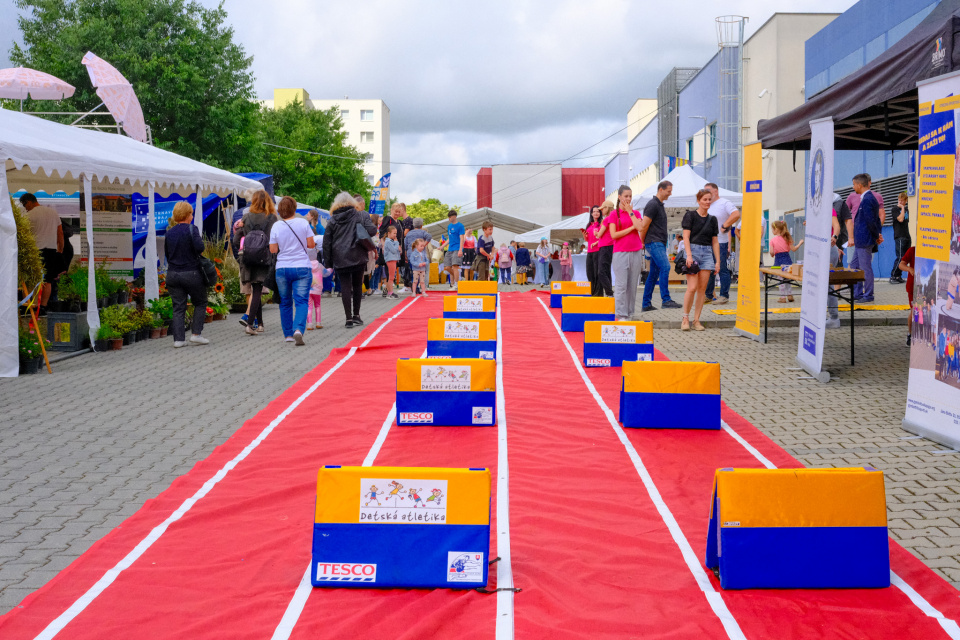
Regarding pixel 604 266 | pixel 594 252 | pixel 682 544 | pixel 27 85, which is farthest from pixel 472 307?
pixel 27 85

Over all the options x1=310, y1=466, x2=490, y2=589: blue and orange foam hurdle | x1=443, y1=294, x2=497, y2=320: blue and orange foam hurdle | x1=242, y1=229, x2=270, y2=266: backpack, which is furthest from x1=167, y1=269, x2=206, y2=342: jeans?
x1=310, y1=466, x2=490, y2=589: blue and orange foam hurdle

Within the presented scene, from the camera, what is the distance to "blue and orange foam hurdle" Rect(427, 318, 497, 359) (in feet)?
30.9

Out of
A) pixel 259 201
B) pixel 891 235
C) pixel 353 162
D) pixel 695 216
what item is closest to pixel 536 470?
pixel 695 216

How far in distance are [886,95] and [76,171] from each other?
927 centimetres

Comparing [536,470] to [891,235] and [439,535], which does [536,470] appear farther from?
[891,235]

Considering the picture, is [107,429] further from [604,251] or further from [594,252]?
[594,252]

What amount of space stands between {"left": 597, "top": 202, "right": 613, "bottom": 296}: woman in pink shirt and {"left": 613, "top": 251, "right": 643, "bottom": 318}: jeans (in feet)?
4.71

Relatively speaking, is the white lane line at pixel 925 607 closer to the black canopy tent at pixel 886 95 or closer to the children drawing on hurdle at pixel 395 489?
the children drawing on hurdle at pixel 395 489

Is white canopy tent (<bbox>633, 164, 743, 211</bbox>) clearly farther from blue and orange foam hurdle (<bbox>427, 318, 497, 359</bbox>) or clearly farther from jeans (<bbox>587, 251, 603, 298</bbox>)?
blue and orange foam hurdle (<bbox>427, 318, 497, 359</bbox>)

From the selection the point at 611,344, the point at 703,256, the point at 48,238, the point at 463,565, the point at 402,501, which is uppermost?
the point at 48,238

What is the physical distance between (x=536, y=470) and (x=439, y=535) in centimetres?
191

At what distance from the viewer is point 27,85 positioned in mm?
19156

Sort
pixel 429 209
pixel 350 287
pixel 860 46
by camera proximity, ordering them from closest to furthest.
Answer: pixel 350 287
pixel 860 46
pixel 429 209

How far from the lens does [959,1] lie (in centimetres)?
840
